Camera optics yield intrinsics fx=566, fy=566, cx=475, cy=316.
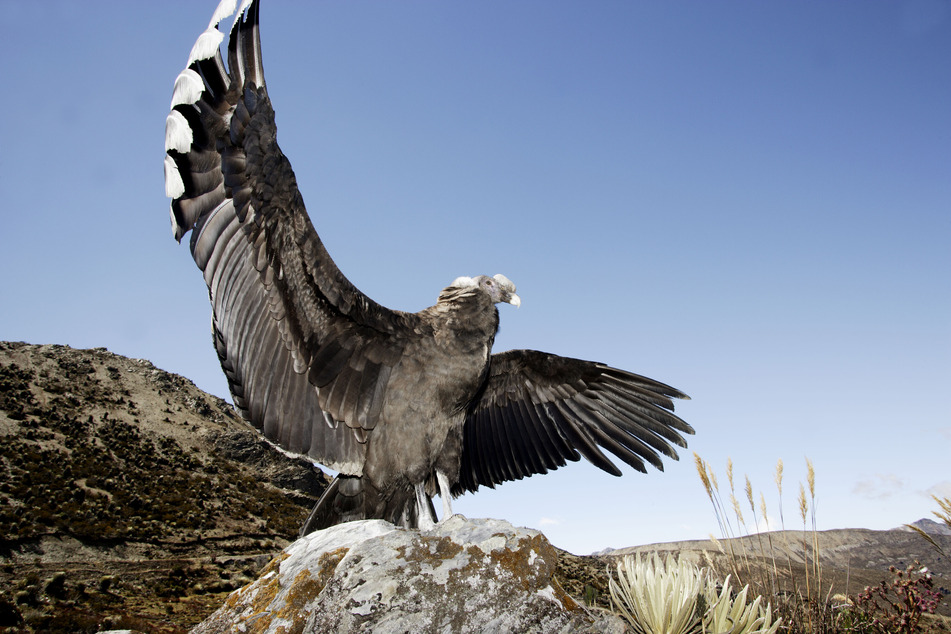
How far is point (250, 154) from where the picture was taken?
3455mm

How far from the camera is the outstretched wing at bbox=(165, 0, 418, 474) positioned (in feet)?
11.1

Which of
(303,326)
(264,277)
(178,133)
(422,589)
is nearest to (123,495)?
(303,326)

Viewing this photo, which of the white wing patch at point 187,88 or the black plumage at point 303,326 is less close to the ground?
the white wing patch at point 187,88

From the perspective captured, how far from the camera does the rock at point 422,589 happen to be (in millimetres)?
2371

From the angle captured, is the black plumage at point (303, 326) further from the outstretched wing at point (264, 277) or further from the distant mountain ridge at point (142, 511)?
the distant mountain ridge at point (142, 511)

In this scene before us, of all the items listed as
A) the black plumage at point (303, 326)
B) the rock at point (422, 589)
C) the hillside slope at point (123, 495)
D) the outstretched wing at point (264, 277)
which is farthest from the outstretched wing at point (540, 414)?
the hillside slope at point (123, 495)

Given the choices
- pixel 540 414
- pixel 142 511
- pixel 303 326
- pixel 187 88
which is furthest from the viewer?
pixel 142 511

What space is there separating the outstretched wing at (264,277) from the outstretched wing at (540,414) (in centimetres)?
169

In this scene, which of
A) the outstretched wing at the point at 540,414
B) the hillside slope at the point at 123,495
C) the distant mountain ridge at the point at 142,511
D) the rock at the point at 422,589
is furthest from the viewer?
the hillside slope at the point at 123,495

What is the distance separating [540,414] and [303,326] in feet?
8.59

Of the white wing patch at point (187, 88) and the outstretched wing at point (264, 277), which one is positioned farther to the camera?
the outstretched wing at point (264, 277)

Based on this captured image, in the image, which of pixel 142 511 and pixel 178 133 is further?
pixel 142 511

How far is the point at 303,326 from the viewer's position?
400 centimetres

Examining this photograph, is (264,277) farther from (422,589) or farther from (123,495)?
(123,495)
